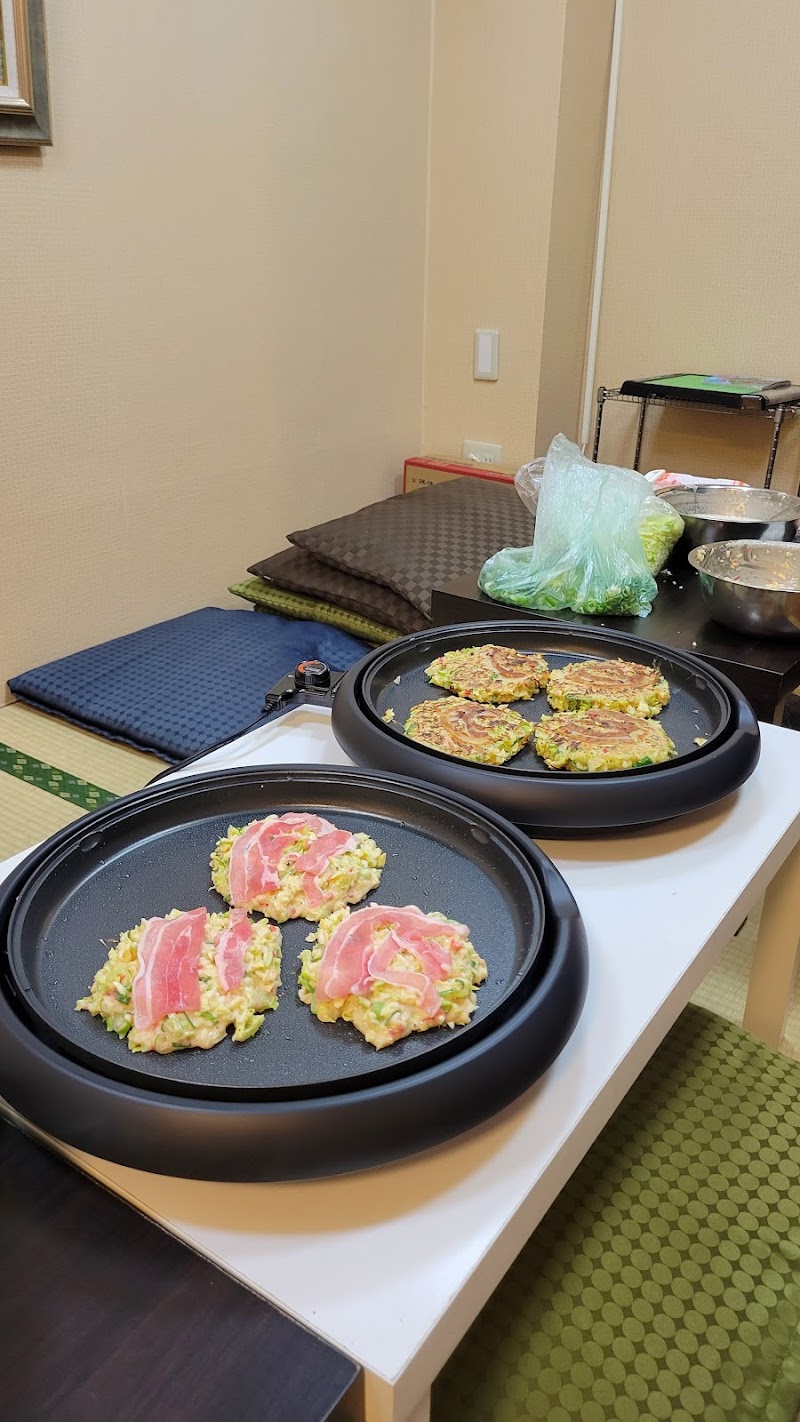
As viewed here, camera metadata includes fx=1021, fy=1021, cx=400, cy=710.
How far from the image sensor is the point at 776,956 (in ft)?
3.94

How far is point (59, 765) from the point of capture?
70.7 inches

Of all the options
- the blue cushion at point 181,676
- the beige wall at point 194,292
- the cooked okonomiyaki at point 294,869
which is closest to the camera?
the cooked okonomiyaki at point 294,869

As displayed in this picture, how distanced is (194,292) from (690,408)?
4.47ft

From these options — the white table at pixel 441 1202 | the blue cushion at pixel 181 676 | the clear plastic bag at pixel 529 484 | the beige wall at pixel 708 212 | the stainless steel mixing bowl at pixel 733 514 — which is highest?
the beige wall at pixel 708 212

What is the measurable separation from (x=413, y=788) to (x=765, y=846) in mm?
308

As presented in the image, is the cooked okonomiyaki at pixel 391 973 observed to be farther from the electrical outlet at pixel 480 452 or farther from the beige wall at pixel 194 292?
the electrical outlet at pixel 480 452

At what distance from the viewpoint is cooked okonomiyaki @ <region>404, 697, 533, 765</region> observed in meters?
0.93

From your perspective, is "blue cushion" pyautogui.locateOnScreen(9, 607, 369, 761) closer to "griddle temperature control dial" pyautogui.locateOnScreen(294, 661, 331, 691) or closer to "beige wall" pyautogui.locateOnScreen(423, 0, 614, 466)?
"griddle temperature control dial" pyautogui.locateOnScreen(294, 661, 331, 691)

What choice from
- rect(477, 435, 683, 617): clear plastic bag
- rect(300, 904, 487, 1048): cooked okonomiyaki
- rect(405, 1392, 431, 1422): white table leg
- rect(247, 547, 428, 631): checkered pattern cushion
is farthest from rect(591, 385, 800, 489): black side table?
rect(405, 1392, 431, 1422): white table leg

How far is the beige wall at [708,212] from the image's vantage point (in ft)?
8.18

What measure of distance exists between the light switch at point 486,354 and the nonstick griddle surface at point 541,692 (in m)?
1.93

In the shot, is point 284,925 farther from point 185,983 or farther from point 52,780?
point 52,780

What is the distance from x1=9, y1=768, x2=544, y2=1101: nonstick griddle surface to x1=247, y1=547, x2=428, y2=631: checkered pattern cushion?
1.33 metres

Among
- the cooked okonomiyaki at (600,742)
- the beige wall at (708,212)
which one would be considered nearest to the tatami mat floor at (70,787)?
the cooked okonomiyaki at (600,742)
